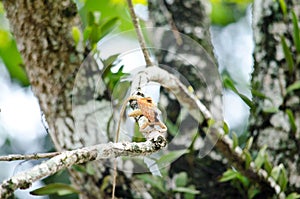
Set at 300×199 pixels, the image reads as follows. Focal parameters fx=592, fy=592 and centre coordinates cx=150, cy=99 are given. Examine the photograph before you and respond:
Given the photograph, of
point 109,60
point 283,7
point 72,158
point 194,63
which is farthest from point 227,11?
point 72,158

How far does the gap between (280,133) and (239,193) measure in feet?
0.58

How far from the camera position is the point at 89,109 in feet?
4.22

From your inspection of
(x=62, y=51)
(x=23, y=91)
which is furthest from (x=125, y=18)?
(x=62, y=51)

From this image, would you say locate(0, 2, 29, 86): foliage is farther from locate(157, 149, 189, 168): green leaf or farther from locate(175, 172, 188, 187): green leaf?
locate(157, 149, 189, 168): green leaf

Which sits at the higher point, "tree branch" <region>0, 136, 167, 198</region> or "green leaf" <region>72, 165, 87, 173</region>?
"tree branch" <region>0, 136, 167, 198</region>

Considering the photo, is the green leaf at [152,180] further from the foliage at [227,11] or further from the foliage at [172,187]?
the foliage at [227,11]

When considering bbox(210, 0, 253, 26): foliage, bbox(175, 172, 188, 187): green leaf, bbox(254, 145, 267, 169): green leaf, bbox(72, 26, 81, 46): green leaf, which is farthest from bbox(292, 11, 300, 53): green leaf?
bbox(210, 0, 253, 26): foliage

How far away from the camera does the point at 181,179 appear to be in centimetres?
138

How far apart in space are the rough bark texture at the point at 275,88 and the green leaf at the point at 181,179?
0.67 ft

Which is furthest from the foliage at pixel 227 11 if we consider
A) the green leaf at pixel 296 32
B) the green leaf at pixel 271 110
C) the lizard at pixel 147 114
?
the lizard at pixel 147 114

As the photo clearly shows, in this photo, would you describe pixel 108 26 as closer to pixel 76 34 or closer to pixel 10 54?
pixel 76 34

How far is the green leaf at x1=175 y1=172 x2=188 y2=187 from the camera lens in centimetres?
138

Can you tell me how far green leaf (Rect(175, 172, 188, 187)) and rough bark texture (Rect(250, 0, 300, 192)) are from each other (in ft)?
0.67

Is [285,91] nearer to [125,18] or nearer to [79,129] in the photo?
[79,129]
